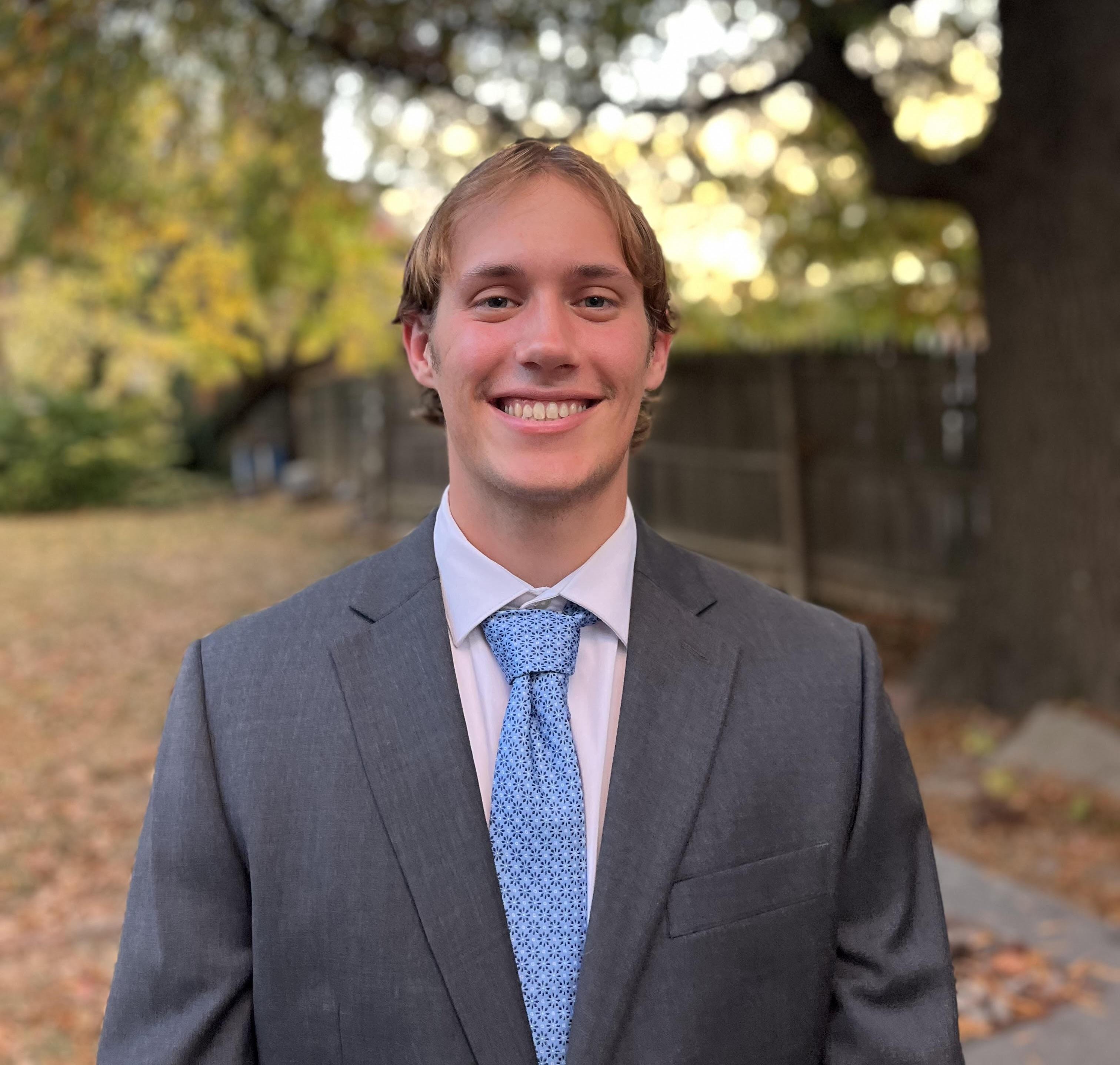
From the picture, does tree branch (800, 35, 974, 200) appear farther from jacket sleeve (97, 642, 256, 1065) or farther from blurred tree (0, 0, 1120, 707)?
jacket sleeve (97, 642, 256, 1065)

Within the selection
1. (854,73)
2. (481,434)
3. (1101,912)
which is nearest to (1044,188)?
(854,73)

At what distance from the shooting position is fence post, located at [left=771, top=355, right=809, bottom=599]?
30.3 ft

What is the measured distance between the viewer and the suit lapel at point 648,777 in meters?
1.62

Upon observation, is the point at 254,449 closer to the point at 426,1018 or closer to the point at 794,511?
the point at 794,511

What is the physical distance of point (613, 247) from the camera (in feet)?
6.01

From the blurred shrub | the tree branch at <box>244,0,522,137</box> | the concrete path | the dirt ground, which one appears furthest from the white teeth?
the blurred shrub

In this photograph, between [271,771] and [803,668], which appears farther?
[803,668]

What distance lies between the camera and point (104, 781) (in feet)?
22.2

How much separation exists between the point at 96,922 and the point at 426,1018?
3.87m

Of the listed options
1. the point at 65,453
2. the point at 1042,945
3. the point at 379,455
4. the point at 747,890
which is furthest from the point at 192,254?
the point at 747,890

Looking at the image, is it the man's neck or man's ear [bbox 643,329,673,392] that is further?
man's ear [bbox 643,329,673,392]

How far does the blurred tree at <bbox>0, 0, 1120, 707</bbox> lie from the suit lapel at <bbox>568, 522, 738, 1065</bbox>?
5286mm

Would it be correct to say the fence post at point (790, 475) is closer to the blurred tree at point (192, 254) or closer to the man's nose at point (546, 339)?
the blurred tree at point (192, 254)

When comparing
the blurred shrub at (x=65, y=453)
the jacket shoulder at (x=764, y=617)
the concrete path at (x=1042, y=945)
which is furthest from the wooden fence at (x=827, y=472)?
the blurred shrub at (x=65, y=453)
